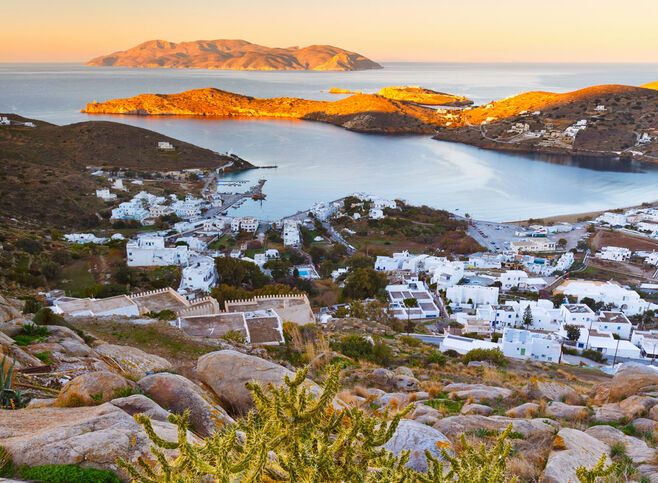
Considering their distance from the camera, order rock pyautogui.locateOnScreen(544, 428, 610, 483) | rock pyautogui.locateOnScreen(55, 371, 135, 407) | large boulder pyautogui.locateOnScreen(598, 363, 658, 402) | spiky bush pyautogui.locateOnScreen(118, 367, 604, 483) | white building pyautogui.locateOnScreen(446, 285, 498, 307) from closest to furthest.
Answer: spiky bush pyautogui.locateOnScreen(118, 367, 604, 483) → rock pyautogui.locateOnScreen(544, 428, 610, 483) → rock pyautogui.locateOnScreen(55, 371, 135, 407) → large boulder pyautogui.locateOnScreen(598, 363, 658, 402) → white building pyautogui.locateOnScreen(446, 285, 498, 307)

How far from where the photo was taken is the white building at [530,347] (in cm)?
1590

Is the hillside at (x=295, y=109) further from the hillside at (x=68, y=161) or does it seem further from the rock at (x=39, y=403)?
the rock at (x=39, y=403)

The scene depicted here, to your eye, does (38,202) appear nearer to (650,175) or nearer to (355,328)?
(355,328)

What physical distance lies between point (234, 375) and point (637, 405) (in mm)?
5111

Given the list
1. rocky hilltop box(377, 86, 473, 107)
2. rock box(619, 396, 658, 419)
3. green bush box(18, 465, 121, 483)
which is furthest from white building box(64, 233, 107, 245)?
rocky hilltop box(377, 86, 473, 107)

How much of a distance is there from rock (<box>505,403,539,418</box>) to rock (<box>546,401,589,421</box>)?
6.0 inches

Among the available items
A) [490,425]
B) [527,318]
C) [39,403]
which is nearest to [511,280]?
[527,318]

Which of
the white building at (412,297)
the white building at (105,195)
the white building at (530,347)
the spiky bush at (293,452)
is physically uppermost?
the spiky bush at (293,452)

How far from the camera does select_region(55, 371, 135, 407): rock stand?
3865 mm

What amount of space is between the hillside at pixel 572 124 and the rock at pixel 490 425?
77.5m

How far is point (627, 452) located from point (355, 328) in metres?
11.3

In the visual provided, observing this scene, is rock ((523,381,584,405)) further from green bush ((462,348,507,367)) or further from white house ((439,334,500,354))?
white house ((439,334,500,354))

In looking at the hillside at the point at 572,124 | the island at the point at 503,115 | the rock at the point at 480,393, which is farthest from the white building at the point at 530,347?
the hillside at the point at 572,124

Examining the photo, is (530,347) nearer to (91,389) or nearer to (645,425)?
(645,425)
